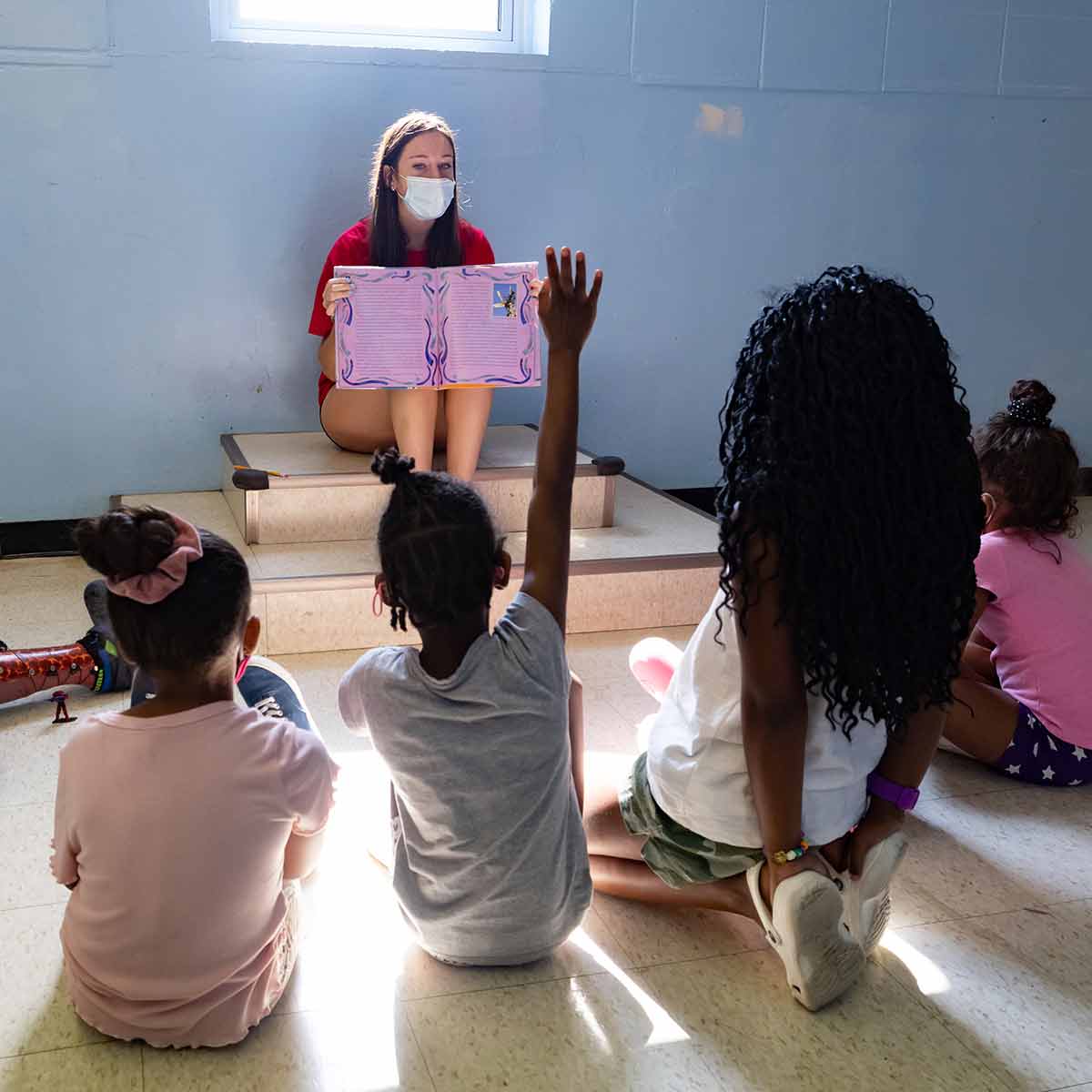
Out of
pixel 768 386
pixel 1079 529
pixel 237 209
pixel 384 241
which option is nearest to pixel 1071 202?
pixel 1079 529

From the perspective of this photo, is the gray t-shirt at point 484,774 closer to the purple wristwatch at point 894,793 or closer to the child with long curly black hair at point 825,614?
the child with long curly black hair at point 825,614

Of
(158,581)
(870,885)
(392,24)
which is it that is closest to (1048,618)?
(870,885)

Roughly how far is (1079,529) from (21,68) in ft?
11.5

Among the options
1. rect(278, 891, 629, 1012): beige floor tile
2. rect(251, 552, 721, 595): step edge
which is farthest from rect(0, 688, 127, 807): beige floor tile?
rect(278, 891, 629, 1012): beige floor tile

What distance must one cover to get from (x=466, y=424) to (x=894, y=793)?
1835mm

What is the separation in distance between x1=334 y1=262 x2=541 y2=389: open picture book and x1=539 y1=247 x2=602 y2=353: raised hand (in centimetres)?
156

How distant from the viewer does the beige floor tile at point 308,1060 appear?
1387 mm

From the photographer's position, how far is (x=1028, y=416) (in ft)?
6.96

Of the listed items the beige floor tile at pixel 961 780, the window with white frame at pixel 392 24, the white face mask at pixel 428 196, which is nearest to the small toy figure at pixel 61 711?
the white face mask at pixel 428 196

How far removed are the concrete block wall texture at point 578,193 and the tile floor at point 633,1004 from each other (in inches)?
73.5

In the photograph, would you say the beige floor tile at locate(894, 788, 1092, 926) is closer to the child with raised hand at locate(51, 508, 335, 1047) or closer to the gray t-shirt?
the gray t-shirt

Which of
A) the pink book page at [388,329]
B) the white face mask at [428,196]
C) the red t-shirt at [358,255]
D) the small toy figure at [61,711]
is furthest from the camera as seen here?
the red t-shirt at [358,255]

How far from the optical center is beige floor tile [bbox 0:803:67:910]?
177 centimetres

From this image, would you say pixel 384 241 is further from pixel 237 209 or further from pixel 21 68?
pixel 21 68
